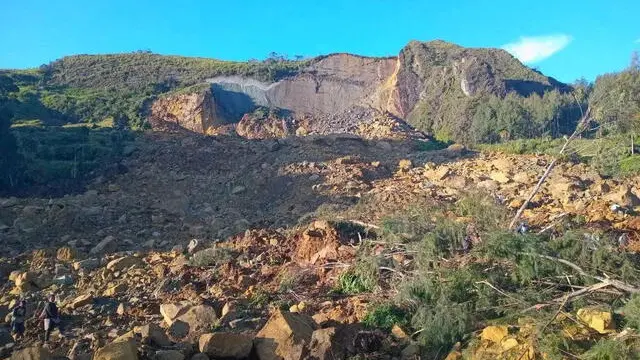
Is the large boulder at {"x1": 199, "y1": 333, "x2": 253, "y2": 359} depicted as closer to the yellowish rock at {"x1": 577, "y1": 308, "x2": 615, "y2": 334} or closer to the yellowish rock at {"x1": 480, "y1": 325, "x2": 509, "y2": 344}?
the yellowish rock at {"x1": 480, "y1": 325, "x2": 509, "y2": 344}

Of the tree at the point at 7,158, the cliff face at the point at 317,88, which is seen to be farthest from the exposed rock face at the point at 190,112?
the tree at the point at 7,158

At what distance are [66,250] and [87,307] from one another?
3005mm

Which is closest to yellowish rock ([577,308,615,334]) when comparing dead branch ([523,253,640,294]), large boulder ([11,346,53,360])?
Answer: dead branch ([523,253,640,294])

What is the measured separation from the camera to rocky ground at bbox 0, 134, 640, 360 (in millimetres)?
4809

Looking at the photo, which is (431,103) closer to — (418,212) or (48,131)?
(48,131)

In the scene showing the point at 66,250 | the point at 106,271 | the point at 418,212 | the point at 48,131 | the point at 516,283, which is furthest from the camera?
the point at 48,131

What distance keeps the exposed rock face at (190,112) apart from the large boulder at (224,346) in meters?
24.9

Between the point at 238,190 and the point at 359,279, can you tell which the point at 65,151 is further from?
the point at 359,279

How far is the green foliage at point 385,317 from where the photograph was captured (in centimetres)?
505

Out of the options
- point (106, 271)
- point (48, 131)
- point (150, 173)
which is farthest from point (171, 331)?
point (48, 131)

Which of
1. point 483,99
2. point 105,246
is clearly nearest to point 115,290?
point 105,246

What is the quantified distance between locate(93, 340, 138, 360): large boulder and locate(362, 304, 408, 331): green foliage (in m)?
2.01

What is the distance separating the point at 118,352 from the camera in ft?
13.2

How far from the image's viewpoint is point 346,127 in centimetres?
2925
